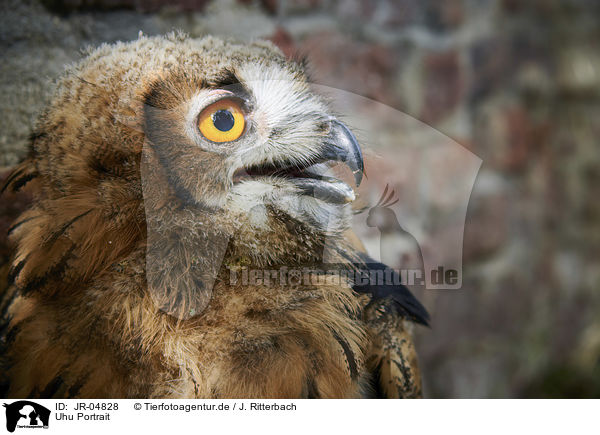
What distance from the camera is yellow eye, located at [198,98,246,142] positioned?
0.61m

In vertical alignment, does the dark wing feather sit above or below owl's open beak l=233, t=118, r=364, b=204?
below

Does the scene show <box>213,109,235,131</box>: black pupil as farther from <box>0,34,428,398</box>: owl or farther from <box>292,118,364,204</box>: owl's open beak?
<box>292,118,364,204</box>: owl's open beak

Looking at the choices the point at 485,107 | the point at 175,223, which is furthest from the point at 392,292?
the point at 485,107

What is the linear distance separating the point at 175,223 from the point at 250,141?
0.16m

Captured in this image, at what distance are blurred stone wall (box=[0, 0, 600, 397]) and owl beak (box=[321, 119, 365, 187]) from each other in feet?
0.34

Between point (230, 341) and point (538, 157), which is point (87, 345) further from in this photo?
point (538, 157)

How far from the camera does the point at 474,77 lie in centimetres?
92

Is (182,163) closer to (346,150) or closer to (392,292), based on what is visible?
(346,150)

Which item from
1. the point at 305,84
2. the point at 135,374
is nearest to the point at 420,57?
the point at 305,84

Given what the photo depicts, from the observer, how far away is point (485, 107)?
93 cm
